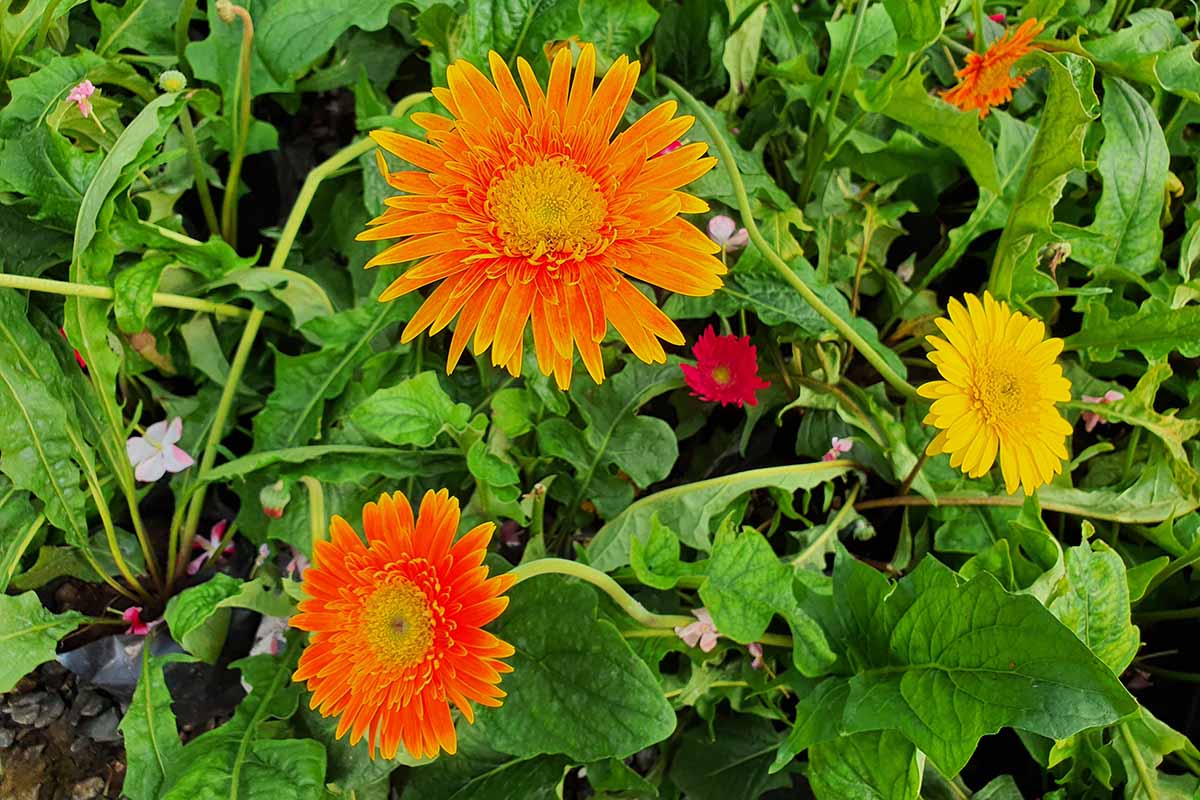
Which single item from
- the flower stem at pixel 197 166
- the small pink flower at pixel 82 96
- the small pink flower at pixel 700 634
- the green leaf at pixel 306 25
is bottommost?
the small pink flower at pixel 700 634

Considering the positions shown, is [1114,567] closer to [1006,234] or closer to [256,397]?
[1006,234]

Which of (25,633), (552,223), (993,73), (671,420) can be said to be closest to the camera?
(552,223)

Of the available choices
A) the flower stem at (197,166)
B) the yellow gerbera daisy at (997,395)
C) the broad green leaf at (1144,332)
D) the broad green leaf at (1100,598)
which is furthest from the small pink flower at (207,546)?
the broad green leaf at (1144,332)

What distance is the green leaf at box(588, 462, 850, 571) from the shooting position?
103 cm

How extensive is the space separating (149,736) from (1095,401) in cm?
116

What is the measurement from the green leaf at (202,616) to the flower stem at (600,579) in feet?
1.08

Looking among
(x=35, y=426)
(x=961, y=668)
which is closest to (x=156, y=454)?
(x=35, y=426)

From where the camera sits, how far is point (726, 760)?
3.41 ft

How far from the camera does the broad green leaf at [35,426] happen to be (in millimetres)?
987

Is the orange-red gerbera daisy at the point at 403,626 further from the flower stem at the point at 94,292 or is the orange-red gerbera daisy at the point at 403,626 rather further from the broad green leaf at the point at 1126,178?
the broad green leaf at the point at 1126,178

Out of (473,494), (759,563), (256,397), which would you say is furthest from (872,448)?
(256,397)

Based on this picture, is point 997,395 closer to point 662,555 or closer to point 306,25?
point 662,555

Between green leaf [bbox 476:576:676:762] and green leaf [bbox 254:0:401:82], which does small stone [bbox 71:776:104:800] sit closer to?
green leaf [bbox 476:576:676:762]

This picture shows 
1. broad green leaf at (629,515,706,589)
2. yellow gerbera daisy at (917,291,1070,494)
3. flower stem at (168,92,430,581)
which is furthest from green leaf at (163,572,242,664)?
yellow gerbera daisy at (917,291,1070,494)
